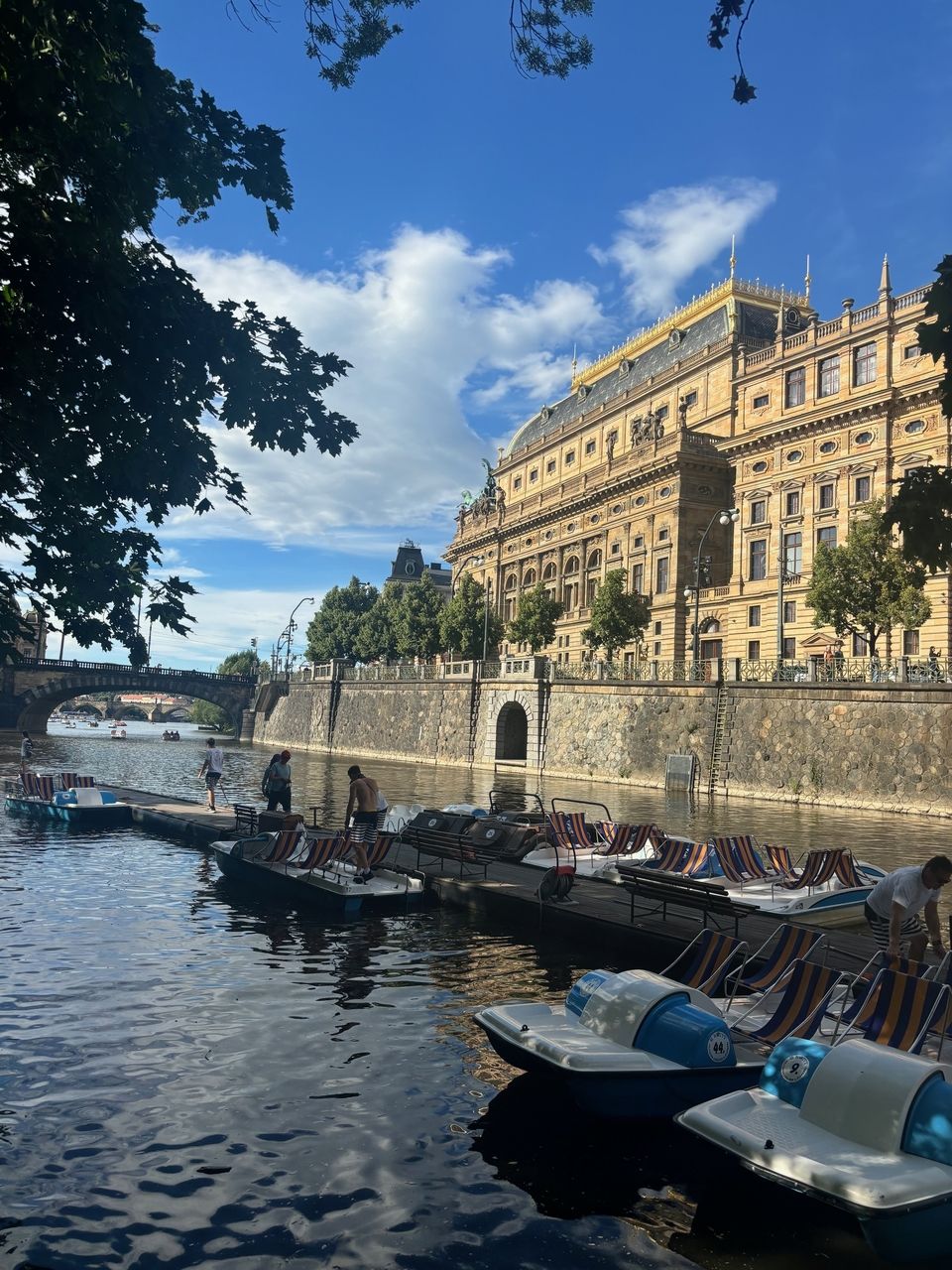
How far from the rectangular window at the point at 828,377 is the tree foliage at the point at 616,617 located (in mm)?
15007

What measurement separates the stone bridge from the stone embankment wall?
31727 mm

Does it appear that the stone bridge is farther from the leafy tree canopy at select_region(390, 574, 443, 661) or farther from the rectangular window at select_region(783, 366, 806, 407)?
the rectangular window at select_region(783, 366, 806, 407)

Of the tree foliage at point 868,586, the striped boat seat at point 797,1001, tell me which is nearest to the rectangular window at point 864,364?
the tree foliage at point 868,586

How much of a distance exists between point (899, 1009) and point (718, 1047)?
1.44 metres

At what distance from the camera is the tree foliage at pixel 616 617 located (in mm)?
53844

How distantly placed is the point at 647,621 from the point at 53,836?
134 feet

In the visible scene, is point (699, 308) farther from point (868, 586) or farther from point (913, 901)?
point (913, 901)

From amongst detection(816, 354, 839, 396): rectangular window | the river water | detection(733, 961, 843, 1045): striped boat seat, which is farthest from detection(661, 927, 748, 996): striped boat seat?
detection(816, 354, 839, 396): rectangular window

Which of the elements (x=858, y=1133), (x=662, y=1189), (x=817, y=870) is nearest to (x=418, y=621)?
(x=817, y=870)

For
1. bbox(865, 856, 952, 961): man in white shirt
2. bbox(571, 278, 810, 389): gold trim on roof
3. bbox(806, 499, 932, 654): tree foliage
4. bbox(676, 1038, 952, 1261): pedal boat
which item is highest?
bbox(571, 278, 810, 389): gold trim on roof

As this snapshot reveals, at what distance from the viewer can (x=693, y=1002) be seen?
7.95 meters

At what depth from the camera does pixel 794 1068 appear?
6621 millimetres

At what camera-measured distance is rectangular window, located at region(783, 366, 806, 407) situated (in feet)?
170

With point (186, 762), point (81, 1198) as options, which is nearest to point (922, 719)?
point (81, 1198)
